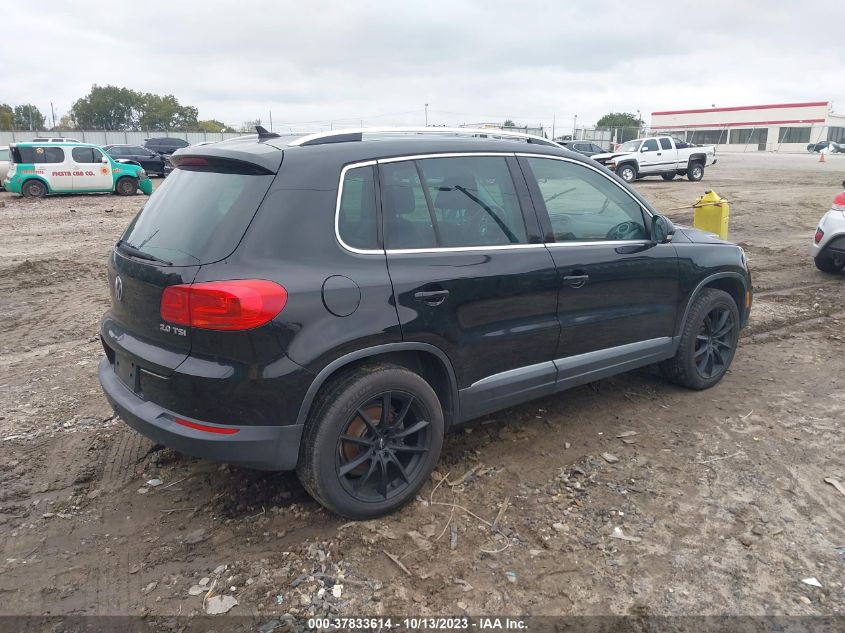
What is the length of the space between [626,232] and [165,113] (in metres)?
90.7

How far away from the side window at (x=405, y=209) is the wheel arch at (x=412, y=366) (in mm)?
529

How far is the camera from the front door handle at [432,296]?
3.15m

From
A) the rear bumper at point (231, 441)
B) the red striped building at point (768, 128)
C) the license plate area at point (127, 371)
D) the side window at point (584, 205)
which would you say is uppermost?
the red striped building at point (768, 128)

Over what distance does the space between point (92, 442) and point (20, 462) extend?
398mm

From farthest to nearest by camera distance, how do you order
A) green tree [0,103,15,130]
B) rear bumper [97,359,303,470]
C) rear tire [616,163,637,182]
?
green tree [0,103,15,130] → rear tire [616,163,637,182] → rear bumper [97,359,303,470]

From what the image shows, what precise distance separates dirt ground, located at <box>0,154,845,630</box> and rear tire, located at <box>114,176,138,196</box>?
16795 millimetres

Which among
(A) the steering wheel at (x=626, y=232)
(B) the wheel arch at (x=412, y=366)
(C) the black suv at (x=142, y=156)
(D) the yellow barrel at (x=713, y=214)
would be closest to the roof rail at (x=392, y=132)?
(A) the steering wheel at (x=626, y=232)

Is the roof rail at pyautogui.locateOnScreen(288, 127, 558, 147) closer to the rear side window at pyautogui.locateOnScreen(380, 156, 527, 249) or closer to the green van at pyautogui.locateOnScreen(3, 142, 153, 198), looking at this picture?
the rear side window at pyautogui.locateOnScreen(380, 156, 527, 249)

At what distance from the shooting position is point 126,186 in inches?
802

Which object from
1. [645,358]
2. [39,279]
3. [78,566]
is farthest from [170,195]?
[39,279]

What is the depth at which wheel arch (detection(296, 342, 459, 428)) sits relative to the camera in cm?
289

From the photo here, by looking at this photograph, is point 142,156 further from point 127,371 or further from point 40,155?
point 127,371

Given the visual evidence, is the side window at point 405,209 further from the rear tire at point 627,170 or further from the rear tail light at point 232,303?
the rear tire at point 627,170

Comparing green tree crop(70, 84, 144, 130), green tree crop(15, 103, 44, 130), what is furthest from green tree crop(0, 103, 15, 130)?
green tree crop(70, 84, 144, 130)
